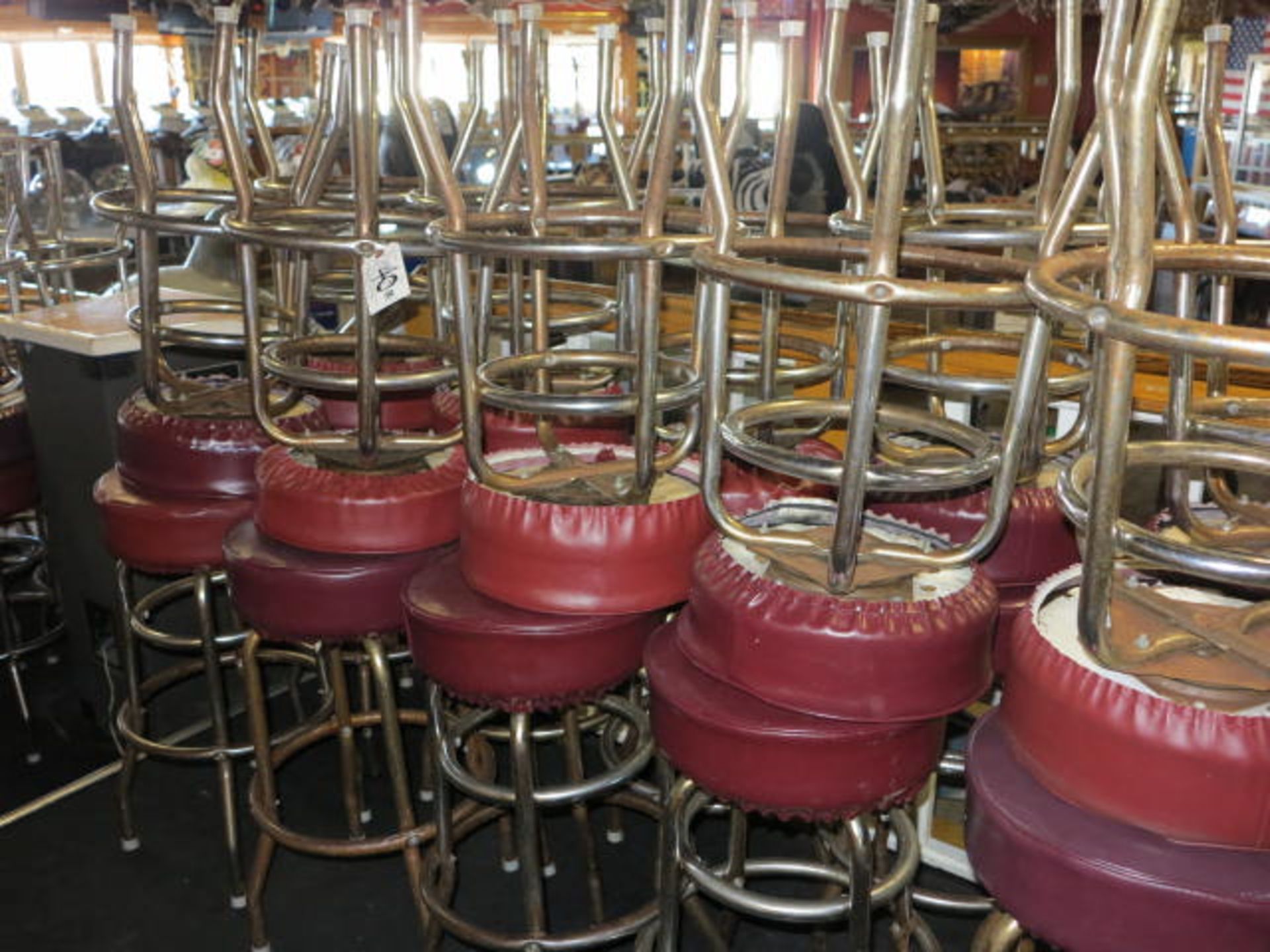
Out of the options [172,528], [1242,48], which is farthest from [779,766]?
[1242,48]

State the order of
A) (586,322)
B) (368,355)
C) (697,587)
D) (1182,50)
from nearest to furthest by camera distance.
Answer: (697,587) < (368,355) < (586,322) < (1182,50)

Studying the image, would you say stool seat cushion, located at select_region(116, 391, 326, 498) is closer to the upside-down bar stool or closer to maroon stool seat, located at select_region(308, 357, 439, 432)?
the upside-down bar stool

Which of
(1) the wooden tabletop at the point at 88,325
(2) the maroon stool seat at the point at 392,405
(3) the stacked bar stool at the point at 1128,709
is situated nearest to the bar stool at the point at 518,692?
(3) the stacked bar stool at the point at 1128,709

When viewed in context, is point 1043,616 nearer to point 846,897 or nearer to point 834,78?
point 846,897

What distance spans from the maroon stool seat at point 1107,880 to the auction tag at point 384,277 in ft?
3.19

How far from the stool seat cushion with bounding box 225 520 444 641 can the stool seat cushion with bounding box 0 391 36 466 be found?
1253mm

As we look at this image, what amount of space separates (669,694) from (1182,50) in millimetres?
12808

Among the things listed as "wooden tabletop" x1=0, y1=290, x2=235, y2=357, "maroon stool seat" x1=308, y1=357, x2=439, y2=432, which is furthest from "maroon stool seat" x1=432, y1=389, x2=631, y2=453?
"wooden tabletop" x1=0, y1=290, x2=235, y2=357

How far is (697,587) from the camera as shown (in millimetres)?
1360

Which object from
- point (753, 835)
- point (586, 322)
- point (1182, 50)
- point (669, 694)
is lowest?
point (753, 835)

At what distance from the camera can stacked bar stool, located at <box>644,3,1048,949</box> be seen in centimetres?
113

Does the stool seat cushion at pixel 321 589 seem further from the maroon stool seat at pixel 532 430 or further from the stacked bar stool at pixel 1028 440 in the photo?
the stacked bar stool at pixel 1028 440

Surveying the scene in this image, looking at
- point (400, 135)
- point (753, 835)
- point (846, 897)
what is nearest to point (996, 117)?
point (400, 135)

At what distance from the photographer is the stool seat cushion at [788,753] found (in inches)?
50.7
